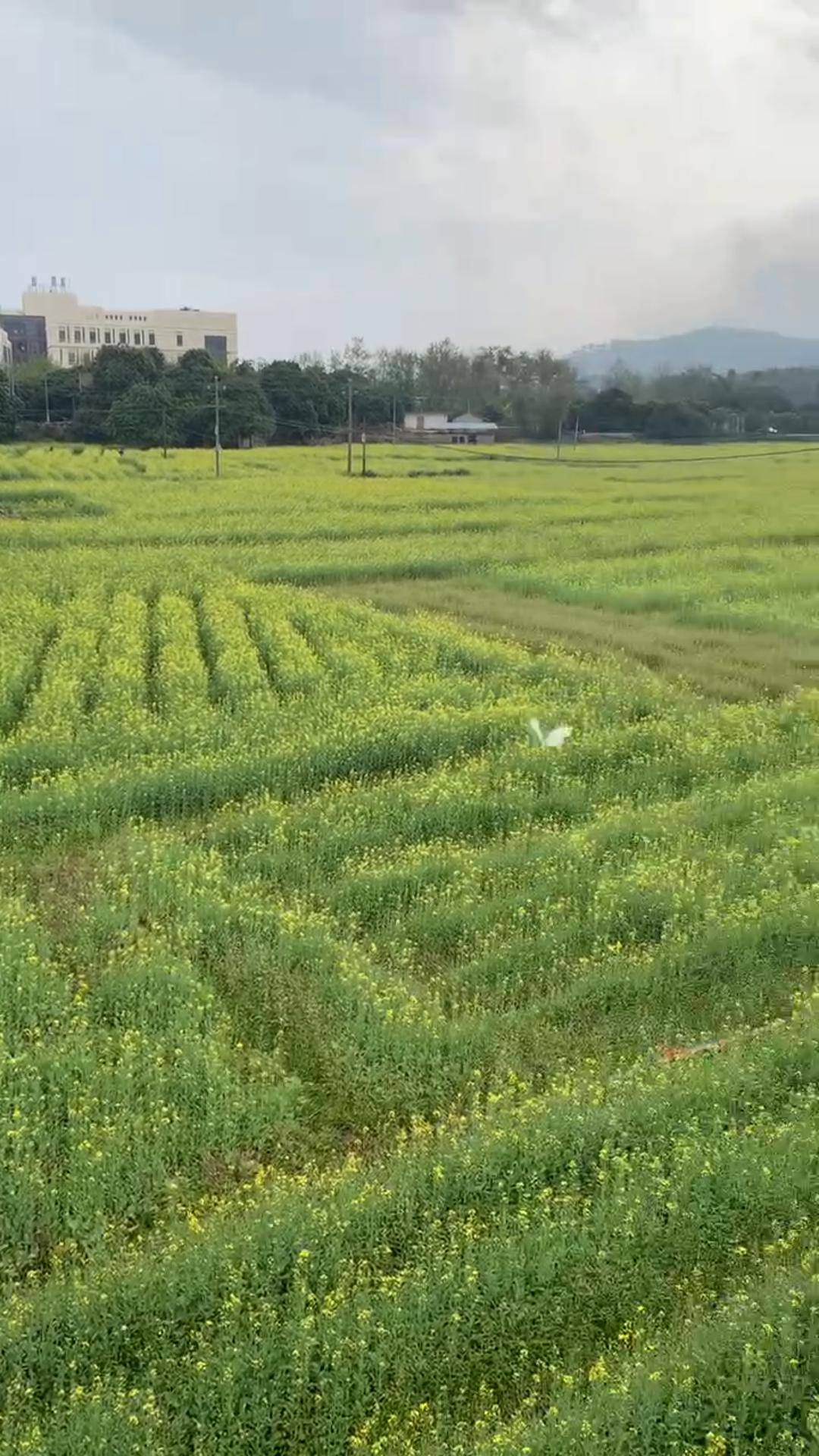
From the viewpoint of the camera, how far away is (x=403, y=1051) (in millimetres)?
7660

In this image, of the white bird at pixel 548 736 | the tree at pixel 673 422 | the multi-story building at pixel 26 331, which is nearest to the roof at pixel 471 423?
the tree at pixel 673 422

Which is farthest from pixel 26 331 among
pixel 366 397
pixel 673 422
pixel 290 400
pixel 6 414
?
pixel 673 422

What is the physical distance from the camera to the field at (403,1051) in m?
5.20

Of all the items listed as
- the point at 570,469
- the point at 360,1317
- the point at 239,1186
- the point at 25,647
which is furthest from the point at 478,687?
the point at 570,469

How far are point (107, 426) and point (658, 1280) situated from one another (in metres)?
57.6

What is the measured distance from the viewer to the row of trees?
58812 millimetres

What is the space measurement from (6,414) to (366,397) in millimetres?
24790

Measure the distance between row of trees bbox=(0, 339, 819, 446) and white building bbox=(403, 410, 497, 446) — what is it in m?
1.24

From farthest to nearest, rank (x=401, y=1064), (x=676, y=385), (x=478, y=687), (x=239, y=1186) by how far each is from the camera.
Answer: (x=676, y=385) → (x=478, y=687) → (x=401, y=1064) → (x=239, y=1186)

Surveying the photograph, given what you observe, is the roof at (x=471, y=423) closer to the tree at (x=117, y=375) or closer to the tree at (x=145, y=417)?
the tree at (x=117, y=375)

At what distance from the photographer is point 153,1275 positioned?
18.6 feet

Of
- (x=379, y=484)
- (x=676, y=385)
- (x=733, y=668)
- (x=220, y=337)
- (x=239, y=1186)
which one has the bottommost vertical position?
(x=239, y=1186)

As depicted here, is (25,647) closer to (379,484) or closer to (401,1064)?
(401,1064)

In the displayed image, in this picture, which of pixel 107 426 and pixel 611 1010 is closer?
pixel 611 1010
